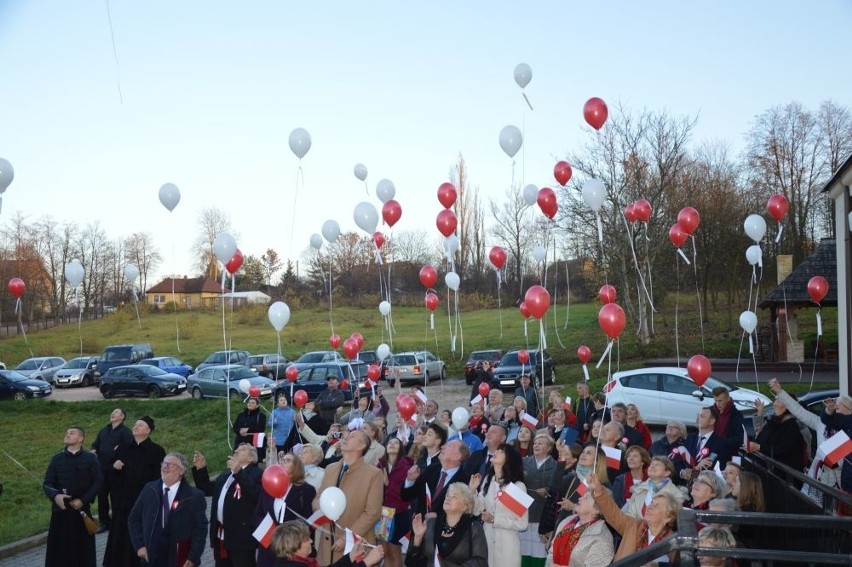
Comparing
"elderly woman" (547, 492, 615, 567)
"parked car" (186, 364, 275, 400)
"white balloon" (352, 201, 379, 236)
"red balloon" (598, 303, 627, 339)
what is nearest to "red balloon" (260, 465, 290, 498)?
"elderly woman" (547, 492, 615, 567)

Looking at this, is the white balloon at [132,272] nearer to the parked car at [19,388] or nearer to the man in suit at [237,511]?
the man in suit at [237,511]

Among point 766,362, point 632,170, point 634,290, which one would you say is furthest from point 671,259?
point 766,362

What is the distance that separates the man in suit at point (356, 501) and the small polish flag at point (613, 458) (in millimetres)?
2264

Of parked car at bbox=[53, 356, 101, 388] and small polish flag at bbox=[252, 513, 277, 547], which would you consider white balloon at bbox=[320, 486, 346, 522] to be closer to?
small polish flag at bbox=[252, 513, 277, 547]

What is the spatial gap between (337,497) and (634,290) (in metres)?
31.0

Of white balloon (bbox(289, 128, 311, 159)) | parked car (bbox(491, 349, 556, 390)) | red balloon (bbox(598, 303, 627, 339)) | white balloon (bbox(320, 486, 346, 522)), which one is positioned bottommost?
parked car (bbox(491, 349, 556, 390))

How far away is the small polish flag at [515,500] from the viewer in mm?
5535

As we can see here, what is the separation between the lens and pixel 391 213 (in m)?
11.7

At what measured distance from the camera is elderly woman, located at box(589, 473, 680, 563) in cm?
463

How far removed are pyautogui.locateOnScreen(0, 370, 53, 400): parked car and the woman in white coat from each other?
24.8 meters

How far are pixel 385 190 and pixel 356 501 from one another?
296 inches

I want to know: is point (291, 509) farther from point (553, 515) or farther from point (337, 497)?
point (553, 515)

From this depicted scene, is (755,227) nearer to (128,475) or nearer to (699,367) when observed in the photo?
(699,367)

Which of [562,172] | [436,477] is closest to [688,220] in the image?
[562,172]
